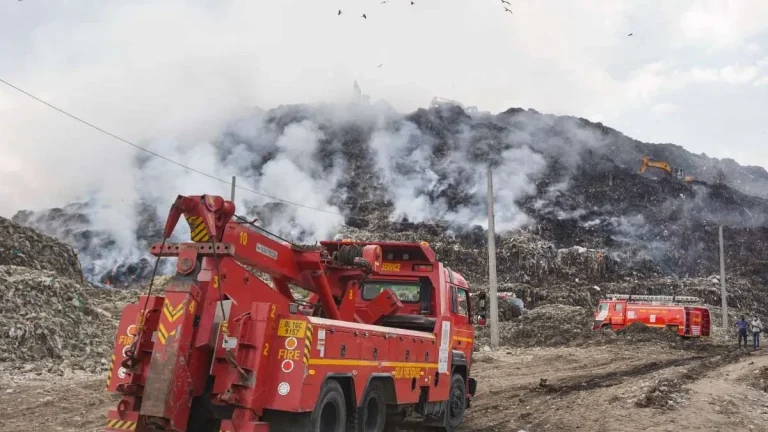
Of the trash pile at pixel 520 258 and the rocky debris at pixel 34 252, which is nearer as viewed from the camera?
the rocky debris at pixel 34 252

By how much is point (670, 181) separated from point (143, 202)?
39419 millimetres

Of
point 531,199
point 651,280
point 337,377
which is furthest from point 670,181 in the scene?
point 337,377

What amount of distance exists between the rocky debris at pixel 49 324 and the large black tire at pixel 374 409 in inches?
337

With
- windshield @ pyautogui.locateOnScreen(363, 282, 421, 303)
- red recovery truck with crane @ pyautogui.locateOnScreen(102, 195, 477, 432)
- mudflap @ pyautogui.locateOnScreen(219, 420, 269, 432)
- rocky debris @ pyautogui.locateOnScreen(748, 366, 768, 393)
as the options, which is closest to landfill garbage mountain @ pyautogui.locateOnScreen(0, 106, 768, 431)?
rocky debris @ pyautogui.locateOnScreen(748, 366, 768, 393)

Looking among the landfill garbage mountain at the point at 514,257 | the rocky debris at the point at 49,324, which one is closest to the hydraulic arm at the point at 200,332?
the landfill garbage mountain at the point at 514,257

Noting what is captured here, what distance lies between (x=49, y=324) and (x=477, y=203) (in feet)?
117

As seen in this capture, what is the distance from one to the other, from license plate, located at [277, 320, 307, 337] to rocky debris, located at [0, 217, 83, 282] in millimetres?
16283

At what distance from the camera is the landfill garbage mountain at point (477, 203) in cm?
3841

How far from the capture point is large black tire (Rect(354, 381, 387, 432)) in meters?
6.55

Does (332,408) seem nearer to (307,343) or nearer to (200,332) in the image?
(307,343)

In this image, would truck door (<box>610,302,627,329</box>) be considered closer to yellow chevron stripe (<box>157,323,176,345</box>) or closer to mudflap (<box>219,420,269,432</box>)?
mudflap (<box>219,420,269,432</box>)

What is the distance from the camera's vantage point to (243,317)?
5238mm

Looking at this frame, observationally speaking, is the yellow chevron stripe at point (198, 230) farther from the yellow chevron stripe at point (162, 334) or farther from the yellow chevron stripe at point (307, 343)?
the yellow chevron stripe at point (307, 343)

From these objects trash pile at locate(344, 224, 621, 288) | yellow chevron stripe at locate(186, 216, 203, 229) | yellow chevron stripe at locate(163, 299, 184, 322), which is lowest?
yellow chevron stripe at locate(163, 299, 184, 322)
